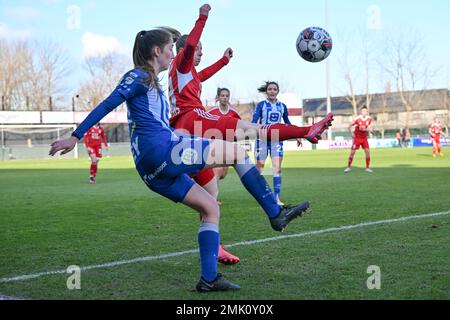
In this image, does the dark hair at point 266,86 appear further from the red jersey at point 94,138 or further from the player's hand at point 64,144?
the red jersey at point 94,138

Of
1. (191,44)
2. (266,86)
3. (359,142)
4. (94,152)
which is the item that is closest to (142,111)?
(191,44)

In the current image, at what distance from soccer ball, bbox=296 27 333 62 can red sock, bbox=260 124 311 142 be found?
11.8 ft

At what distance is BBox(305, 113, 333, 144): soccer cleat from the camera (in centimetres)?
518

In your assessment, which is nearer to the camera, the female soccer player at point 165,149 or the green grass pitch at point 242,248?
the female soccer player at point 165,149

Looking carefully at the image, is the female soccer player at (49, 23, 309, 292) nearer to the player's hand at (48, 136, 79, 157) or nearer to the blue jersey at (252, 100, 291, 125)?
the player's hand at (48, 136, 79, 157)

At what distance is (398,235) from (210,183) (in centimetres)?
247

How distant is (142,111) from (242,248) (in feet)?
8.26

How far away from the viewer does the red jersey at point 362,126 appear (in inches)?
840

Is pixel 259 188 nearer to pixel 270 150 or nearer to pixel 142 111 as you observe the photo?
pixel 142 111

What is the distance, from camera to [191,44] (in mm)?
5551

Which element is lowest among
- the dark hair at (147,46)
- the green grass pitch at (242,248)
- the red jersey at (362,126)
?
the green grass pitch at (242,248)

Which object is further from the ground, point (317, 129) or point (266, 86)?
point (266, 86)

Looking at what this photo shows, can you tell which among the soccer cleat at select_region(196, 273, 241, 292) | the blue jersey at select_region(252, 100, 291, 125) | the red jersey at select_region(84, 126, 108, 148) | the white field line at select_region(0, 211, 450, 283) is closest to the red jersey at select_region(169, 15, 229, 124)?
the white field line at select_region(0, 211, 450, 283)

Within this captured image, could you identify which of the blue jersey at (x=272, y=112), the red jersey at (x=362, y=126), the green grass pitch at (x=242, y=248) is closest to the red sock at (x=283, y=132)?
the green grass pitch at (x=242, y=248)
